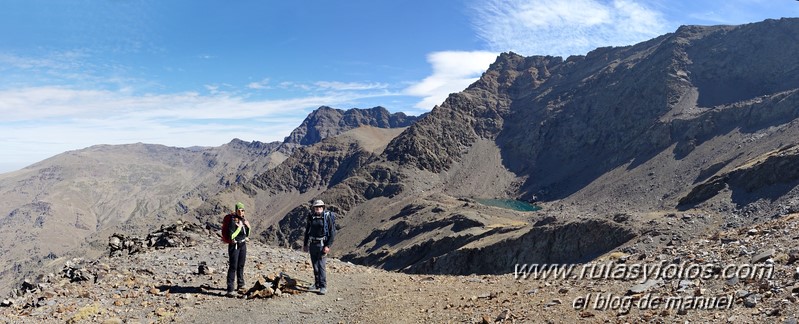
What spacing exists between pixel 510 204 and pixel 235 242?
165055 mm

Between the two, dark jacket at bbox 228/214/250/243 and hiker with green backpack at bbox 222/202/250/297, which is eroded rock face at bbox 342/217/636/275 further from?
dark jacket at bbox 228/214/250/243

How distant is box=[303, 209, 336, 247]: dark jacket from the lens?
14.2 m

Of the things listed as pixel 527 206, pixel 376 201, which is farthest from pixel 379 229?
pixel 527 206

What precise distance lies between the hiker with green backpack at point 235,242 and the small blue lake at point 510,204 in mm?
153082

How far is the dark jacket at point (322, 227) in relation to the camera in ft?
46.5

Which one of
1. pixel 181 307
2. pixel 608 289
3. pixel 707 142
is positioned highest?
pixel 707 142

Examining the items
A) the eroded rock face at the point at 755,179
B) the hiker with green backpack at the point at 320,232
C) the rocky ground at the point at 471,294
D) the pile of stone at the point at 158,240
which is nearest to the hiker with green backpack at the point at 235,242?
the rocky ground at the point at 471,294

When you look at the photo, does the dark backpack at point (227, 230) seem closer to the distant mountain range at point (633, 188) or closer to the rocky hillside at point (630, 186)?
the distant mountain range at point (633, 188)

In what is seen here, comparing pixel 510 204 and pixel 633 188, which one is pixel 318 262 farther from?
pixel 510 204

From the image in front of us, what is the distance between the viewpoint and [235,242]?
1437 centimetres

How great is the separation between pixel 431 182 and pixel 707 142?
98771mm

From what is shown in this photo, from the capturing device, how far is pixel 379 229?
140 meters

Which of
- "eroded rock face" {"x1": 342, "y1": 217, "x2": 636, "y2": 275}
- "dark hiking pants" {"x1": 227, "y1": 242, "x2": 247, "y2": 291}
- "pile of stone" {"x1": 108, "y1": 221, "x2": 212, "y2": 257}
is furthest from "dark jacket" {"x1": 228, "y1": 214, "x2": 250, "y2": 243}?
"eroded rock face" {"x1": 342, "y1": 217, "x2": 636, "y2": 275}

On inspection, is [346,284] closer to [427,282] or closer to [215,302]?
[427,282]
